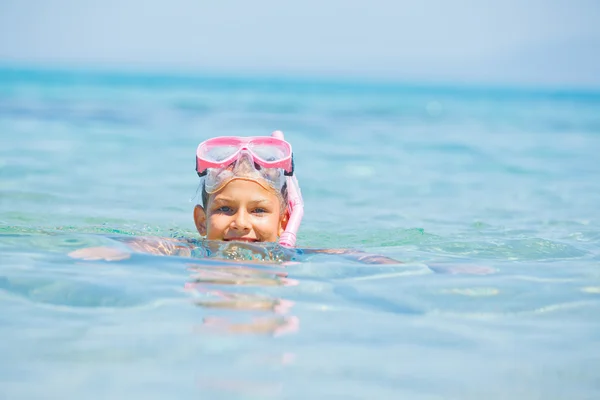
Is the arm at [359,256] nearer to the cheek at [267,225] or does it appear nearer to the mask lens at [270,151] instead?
the cheek at [267,225]

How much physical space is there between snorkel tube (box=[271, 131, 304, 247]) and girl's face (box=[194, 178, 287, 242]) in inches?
2.6

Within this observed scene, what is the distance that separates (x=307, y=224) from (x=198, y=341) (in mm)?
4250

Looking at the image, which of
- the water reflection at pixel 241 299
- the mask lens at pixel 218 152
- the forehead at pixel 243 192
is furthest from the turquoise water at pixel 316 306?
the mask lens at pixel 218 152

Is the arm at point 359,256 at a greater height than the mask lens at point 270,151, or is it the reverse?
the mask lens at point 270,151

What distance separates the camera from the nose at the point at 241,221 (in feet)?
15.4

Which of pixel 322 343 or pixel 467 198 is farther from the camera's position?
pixel 467 198

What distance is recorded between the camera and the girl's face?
4.72 m

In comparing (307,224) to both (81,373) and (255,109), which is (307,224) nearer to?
(81,373)

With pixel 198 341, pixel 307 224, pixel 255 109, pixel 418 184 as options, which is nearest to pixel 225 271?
pixel 198 341

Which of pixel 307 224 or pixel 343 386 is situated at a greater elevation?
pixel 343 386

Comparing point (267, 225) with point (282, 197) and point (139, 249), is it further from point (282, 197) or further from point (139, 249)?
point (139, 249)

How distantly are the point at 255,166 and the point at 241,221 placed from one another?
459mm

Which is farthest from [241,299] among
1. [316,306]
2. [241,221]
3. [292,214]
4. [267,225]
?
[292,214]

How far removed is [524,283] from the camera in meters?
4.10
